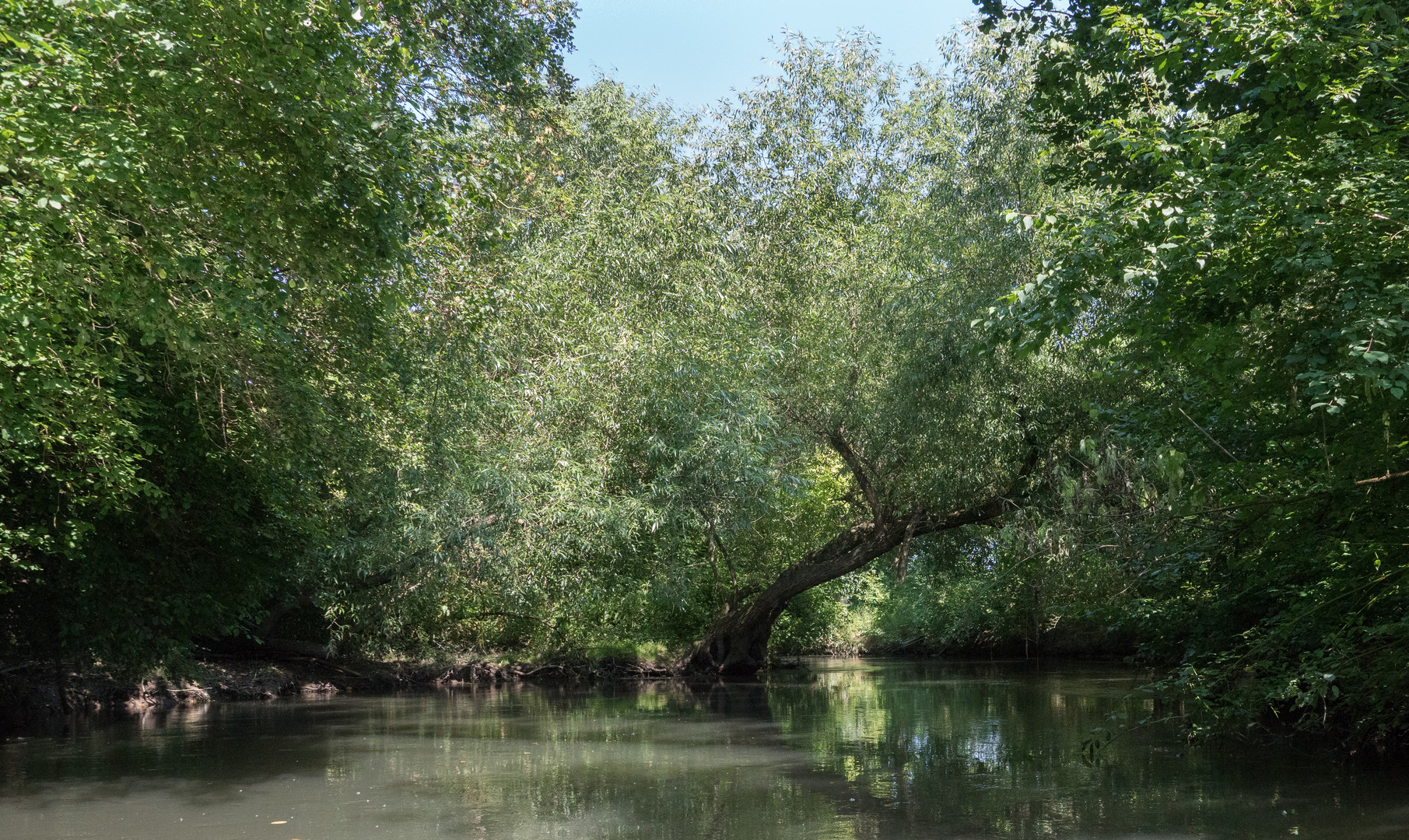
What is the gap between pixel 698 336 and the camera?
18.5 m

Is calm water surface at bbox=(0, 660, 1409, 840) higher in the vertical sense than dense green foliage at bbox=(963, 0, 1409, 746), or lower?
lower

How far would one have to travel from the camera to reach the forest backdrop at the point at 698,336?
702 cm

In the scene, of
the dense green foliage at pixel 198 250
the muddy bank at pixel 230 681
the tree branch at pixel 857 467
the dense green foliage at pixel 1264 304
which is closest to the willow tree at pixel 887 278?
the tree branch at pixel 857 467

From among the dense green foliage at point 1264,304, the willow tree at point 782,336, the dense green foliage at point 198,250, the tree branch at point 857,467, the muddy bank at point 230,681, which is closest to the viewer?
the dense green foliage at point 1264,304

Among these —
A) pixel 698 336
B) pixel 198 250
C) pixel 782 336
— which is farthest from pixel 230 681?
pixel 198 250

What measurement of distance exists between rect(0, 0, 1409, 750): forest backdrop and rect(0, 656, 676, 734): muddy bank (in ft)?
2.44

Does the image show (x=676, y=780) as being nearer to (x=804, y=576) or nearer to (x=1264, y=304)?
(x=1264, y=304)

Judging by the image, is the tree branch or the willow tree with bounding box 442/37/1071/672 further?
the tree branch

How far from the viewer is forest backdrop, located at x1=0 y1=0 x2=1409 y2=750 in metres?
7.02

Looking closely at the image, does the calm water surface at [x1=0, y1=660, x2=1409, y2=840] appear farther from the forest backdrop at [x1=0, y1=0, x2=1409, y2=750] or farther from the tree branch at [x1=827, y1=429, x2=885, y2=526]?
the tree branch at [x1=827, y1=429, x2=885, y2=526]

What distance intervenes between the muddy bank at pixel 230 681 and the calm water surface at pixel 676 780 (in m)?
1.58

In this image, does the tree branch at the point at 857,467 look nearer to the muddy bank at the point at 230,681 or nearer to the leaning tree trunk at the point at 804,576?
the leaning tree trunk at the point at 804,576

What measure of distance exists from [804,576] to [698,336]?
22.9 ft

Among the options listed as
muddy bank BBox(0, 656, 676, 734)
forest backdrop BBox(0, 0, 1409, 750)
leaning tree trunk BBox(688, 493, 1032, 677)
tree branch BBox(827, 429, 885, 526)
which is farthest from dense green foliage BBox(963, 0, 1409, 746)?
muddy bank BBox(0, 656, 676, 734)
